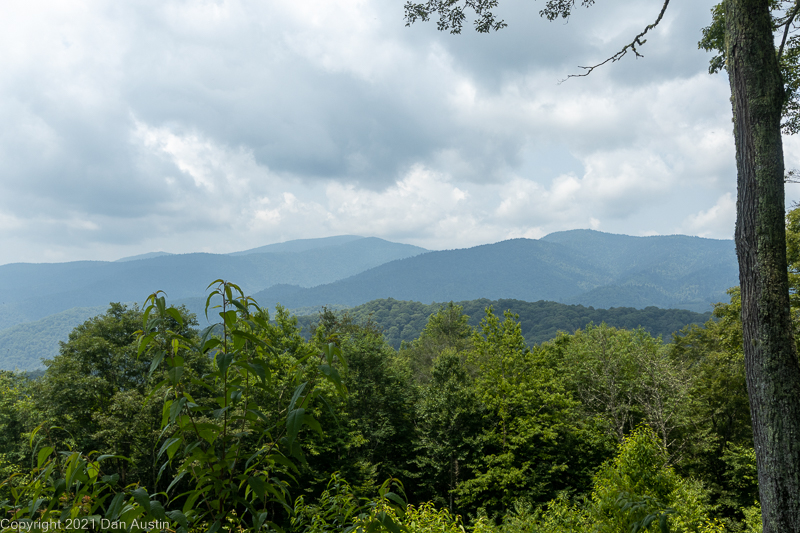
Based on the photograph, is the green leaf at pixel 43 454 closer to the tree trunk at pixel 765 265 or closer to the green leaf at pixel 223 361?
the green leaf at pixel 223 361

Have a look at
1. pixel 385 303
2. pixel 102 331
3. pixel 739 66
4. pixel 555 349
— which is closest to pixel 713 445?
pixel 555 349

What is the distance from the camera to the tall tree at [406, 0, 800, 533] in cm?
357

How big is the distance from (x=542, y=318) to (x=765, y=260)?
150 m

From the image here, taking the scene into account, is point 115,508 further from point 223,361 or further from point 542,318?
point 542,318

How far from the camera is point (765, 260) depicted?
12.3 feet

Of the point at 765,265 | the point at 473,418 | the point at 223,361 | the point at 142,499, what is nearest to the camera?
the point at 142,499

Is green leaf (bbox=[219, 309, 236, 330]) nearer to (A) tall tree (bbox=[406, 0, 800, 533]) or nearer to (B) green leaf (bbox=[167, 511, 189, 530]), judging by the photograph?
(B) green leaf (bbox=[167, 511, 189, 530])

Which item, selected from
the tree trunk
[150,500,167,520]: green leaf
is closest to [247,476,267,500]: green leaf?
[150,500,167,520]: green leaf

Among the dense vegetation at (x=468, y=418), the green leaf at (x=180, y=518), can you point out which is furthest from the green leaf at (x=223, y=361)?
the dense vegetation at (x=468, y=418)

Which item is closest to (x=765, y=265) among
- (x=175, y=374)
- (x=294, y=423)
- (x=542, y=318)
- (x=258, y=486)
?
(x=294, y=423)

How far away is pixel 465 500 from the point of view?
19609 millimetres

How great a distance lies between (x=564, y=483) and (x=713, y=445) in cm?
771

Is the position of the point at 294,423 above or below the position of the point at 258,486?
above

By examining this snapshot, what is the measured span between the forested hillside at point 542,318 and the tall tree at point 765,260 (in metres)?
118
